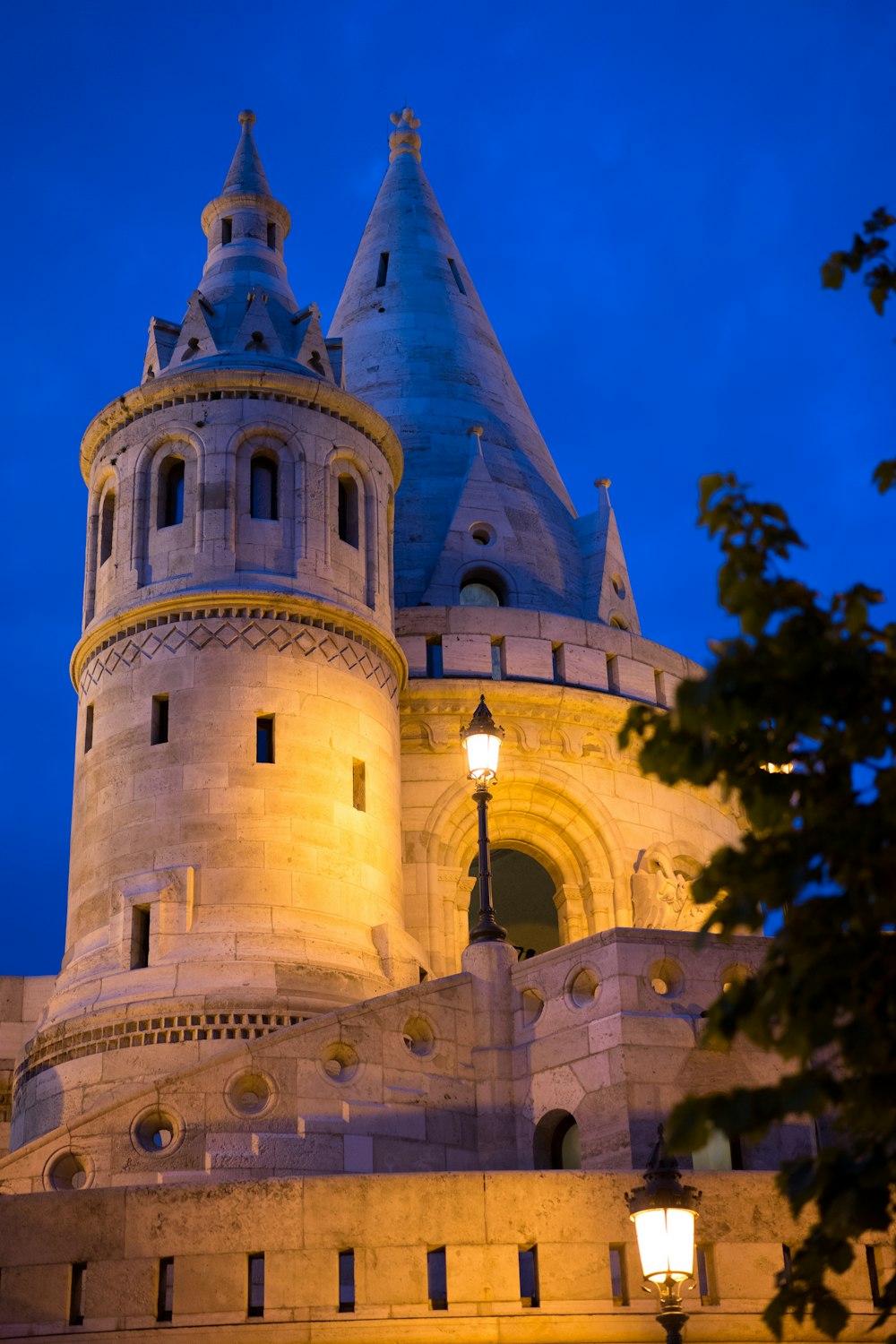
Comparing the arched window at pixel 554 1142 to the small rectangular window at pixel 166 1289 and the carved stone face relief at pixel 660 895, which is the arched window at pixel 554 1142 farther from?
the carved stone face relief at pixel 660 895

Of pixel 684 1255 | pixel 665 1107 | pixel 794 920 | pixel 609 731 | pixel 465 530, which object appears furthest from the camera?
pixel 465 530

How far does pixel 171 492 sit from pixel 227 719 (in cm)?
365

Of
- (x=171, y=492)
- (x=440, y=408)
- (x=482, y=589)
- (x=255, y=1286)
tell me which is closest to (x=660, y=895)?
(x=482, y=589)

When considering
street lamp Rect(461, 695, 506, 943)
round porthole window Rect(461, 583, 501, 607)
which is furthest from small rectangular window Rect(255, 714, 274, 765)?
round porthole window Rect(461, 583, 501, 607)

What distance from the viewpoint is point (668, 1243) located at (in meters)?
13.4

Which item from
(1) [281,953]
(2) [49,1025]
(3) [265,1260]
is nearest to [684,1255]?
(3) [265,1260]

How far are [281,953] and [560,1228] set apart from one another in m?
6.59

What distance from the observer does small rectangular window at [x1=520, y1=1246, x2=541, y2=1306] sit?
1585 cm

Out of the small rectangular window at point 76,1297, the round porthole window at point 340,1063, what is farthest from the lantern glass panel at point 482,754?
the small rectangular window at point 76,1297

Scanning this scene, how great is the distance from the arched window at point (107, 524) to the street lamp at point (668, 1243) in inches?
552

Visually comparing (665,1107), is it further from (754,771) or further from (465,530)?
(465,530)

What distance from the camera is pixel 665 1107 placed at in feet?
59.5

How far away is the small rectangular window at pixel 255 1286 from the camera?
15539 mm

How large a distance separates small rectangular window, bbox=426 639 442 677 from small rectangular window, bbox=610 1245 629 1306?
41.6 ft
